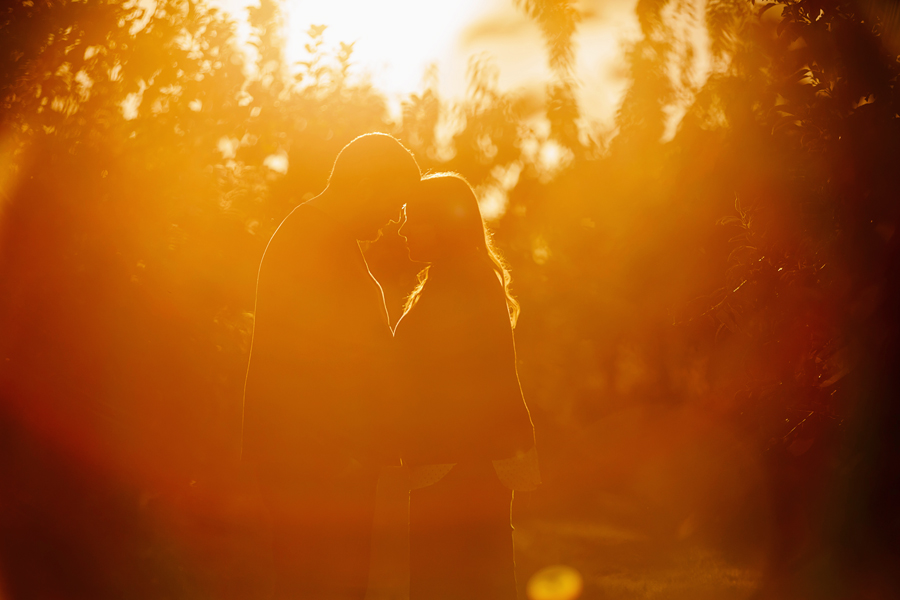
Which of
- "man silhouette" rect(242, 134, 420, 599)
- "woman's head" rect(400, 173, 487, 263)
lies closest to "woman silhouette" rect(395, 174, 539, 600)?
"woman's head" rect(400, 173, 487, 263)

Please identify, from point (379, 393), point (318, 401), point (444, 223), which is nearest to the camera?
point (318, 401)

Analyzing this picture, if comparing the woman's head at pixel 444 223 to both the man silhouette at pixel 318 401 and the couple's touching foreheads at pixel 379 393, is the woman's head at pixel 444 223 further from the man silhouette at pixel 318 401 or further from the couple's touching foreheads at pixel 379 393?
the man silhouette at pixel 318 401

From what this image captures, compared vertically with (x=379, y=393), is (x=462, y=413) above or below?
below

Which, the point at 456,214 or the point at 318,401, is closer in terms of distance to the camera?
the point at 318,401

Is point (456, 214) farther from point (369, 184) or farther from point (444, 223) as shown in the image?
point (369, 184)

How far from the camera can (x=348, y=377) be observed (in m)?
2.78

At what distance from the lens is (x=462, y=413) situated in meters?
2.86

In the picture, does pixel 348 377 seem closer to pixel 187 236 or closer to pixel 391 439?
pixel 391 439

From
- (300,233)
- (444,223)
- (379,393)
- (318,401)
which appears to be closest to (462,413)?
(379,393)

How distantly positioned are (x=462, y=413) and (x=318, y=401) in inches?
25.4

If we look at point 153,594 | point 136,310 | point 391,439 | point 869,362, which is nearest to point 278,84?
point 136,310

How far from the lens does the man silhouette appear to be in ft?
8.98

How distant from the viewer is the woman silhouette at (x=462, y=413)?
2.88 meters

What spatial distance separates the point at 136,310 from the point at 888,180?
4.39 meters
